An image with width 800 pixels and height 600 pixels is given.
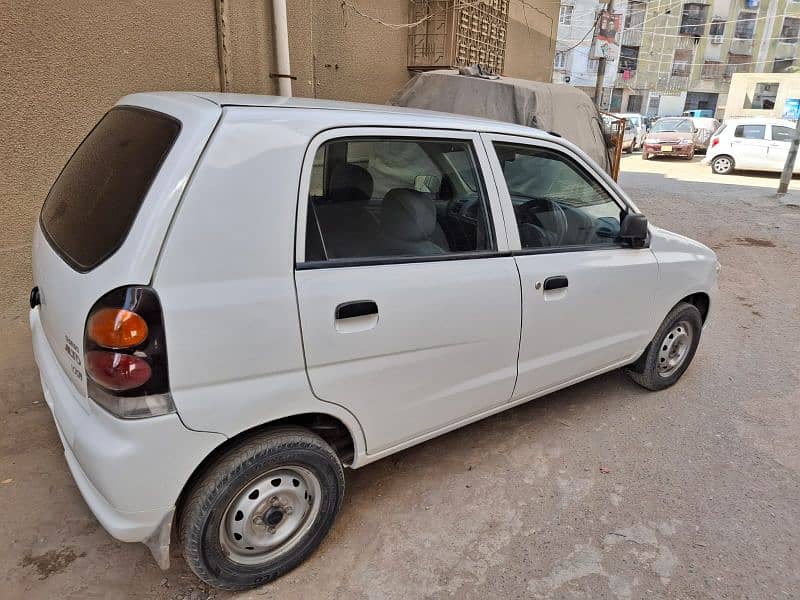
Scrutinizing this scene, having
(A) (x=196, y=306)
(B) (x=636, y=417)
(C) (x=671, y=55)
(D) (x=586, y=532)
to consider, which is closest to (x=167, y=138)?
(A) (x=196, y=306)

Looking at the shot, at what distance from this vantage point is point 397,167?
2.65 meters

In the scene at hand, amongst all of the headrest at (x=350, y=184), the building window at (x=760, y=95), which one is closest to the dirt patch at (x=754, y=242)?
the headrest at (x=350, y=184)

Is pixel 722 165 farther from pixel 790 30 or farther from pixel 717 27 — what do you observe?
pixel 790 30

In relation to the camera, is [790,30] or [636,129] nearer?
[636,129]

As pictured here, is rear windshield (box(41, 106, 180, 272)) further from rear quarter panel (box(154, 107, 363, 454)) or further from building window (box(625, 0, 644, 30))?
building window (box(625, 0, 644, 30))

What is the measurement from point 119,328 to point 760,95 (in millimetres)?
37172

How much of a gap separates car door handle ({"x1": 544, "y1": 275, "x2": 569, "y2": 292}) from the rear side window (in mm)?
17808

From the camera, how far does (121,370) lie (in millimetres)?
1718

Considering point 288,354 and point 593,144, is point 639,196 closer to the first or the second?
point 593,144

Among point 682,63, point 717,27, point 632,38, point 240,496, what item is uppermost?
point 717,27

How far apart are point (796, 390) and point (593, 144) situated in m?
4.95

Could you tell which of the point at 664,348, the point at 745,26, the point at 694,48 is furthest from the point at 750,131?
the point at 745,26

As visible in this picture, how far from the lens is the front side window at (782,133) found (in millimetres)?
16406

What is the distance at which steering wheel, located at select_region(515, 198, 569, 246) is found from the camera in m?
2.84
